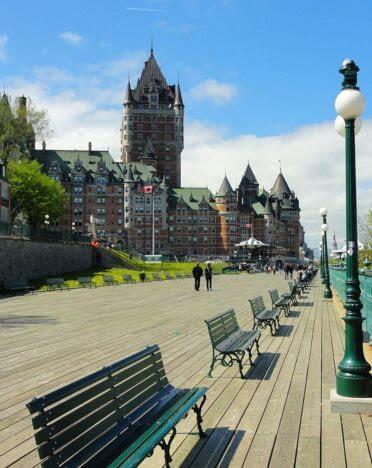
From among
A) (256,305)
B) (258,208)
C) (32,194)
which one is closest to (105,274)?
(32,194)

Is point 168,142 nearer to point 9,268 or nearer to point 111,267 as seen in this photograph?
point 111,267

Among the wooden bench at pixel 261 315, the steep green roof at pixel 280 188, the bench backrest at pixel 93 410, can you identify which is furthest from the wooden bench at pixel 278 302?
the steep green roof at pixel 280 188

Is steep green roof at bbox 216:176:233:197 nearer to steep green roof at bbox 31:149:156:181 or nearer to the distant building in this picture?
the distant building

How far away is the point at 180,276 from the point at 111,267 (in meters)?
10.7

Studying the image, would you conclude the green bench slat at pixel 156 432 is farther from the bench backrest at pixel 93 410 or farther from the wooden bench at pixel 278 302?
the wooden bench at pixel 278 302

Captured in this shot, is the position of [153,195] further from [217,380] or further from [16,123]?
[217,380]

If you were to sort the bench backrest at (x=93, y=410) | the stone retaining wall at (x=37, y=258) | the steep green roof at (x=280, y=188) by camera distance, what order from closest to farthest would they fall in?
1. the bench backrest at (x=93, y=410)
2. the stone retaining wall at (x=37, y=258)
3. the steep green roof at (x=280, y=188)

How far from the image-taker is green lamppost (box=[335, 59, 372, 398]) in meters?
7.08

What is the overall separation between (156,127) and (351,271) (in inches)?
5341

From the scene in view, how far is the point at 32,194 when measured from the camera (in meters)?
75.9

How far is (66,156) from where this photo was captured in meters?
126

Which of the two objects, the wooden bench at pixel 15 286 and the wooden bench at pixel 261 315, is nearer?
the wooden bench at pixel 261 315

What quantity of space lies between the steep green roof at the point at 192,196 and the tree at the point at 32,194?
2151 inches

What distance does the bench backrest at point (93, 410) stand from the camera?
12.8 feet
